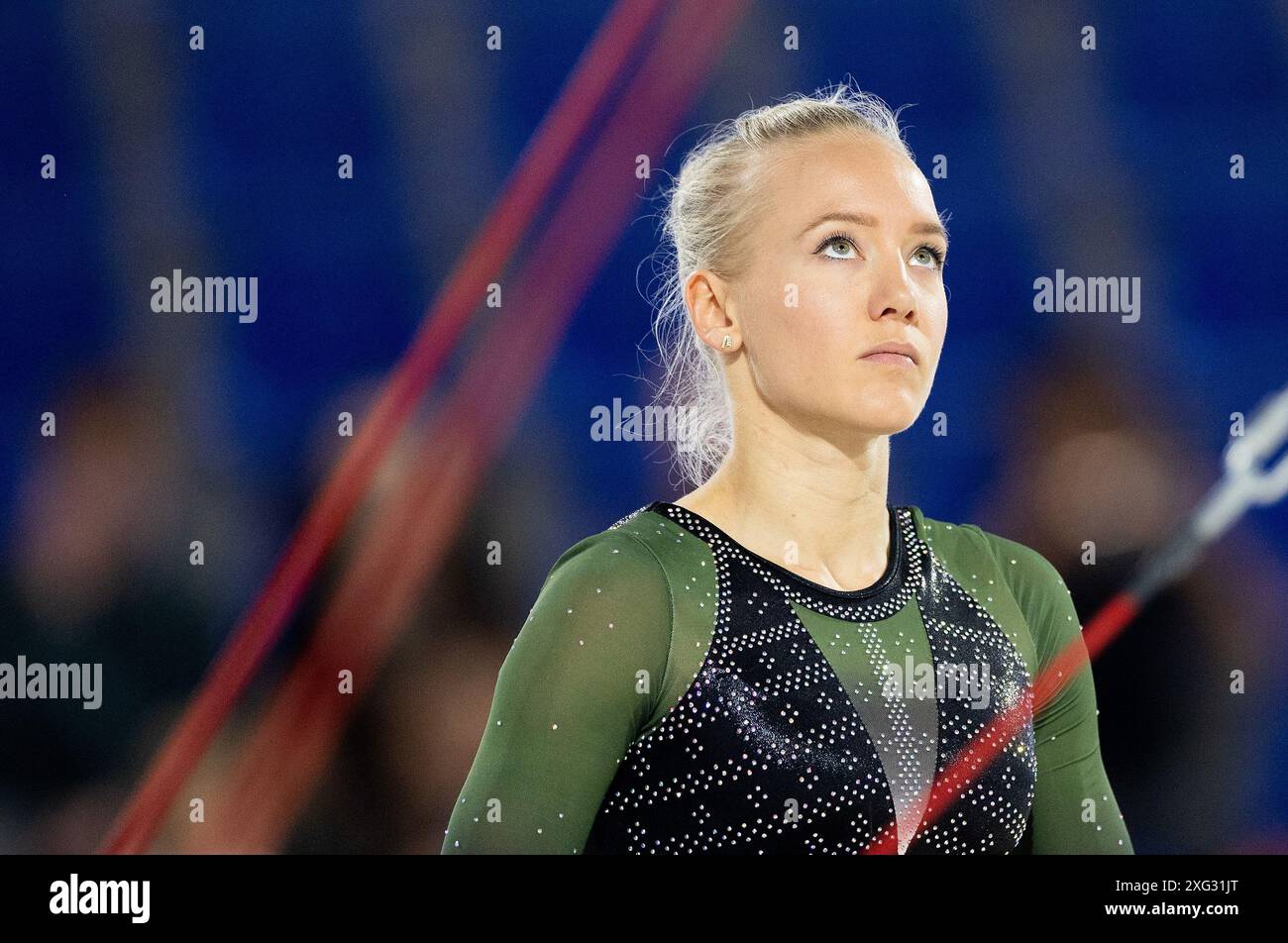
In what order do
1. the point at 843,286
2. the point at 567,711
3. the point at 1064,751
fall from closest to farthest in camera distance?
1. the point at 567,711
2. the point at 843,286
3. the point at 1064,751

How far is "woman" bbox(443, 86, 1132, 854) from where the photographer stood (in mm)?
1333

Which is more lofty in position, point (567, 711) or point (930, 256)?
point (930, 256)

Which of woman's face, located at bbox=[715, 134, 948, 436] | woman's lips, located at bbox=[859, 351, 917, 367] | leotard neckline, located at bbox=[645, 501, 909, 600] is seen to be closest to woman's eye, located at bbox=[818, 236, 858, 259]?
woman's face, located at bbox=[715, 134, 948, 436]

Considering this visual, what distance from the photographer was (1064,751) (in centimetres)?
153

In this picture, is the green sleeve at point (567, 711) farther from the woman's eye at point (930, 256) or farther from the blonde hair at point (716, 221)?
the woman's eye at point (930, 256)

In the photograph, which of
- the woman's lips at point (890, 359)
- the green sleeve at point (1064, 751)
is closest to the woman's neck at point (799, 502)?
the woman's lips at point (890, 359)

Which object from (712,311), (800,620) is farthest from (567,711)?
(712,311)

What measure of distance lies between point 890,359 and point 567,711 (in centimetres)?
52

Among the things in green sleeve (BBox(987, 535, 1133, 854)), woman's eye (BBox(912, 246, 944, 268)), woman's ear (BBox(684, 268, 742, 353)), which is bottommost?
green sleeve (BBox(987, 535, 1133, 854))

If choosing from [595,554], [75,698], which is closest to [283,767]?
[75,698]

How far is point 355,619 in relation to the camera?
2105mm

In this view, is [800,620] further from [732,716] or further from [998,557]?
[998,557]

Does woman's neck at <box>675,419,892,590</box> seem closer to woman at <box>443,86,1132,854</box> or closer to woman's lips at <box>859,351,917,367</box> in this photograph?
woman at <box>443,86,1132,854</box>

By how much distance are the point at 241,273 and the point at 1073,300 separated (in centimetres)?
134
